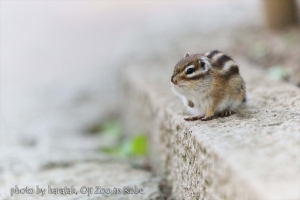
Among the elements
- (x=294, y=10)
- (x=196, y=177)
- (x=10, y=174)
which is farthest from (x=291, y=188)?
(x=294, y=10)

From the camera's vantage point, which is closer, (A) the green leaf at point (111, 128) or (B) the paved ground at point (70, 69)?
(B) the paved ground at point (70, 69)

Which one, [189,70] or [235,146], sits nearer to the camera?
[235,146]

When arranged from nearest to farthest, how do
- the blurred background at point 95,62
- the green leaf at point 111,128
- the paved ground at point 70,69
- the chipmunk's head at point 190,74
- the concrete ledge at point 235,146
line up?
the concrete ledge at point 235,146, the chipmunk's head at point 190,74, the paved ground at point 70,69, the blurred background at point 95,62, the green leaf at point 111,128

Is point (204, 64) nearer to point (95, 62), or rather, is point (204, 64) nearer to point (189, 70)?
point (189, 70)

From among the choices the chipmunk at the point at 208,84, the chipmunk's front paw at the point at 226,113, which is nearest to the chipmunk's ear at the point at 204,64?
the chipmunk at the point at 208,84

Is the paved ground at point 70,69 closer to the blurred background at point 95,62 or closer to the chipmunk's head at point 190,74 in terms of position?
the blurred background at point 95,62

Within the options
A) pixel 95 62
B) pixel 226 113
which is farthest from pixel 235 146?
pixel 95 62

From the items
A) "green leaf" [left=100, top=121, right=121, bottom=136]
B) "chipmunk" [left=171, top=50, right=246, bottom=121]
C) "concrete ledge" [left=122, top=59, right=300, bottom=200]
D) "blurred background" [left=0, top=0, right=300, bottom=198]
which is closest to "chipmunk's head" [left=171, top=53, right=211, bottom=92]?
"chipmunk" [left=171, top=50, right=246, bottom=121]
